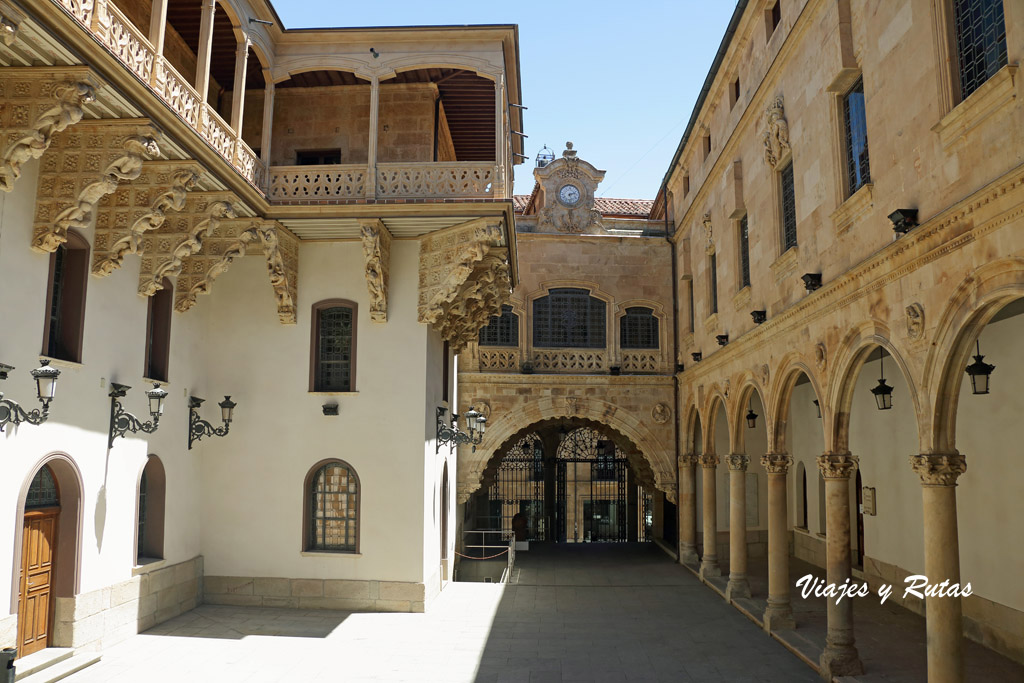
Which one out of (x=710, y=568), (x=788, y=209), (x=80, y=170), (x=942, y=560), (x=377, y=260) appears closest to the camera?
(x=942, y=560)

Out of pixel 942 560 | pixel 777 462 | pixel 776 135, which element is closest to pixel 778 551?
pixel 777 462

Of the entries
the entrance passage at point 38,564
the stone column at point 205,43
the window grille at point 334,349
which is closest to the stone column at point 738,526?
the window grille at point 334,349

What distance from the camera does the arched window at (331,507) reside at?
47.0 ft

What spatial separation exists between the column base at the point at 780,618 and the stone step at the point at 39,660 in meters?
10.5

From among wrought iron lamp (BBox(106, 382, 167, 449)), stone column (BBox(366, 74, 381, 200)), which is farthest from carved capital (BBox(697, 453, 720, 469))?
wrought iron lamp (BBox(106, 382, 167, 449))

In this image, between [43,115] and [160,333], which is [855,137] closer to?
[43,115]

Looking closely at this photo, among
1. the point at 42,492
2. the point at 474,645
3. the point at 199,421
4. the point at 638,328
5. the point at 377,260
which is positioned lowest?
the point at 474,645

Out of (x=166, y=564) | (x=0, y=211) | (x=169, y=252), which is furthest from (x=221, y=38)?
(x=166, y=564)

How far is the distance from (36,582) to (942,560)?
10.8 metres

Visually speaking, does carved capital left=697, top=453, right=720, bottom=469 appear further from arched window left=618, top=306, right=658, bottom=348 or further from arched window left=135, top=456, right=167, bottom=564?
arched window left=135, top=456, right=167, bottom=564

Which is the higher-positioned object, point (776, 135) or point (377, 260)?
point (776, 135)

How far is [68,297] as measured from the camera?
10781 millimetres

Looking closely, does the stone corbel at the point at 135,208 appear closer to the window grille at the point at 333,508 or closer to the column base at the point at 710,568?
the window grille at the point at 333,508

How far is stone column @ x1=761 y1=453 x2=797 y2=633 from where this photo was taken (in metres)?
13.1
